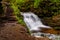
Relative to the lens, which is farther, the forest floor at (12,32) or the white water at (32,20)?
the white water at (32,20)

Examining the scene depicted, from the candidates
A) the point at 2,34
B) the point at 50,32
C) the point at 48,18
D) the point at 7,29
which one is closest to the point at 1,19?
the point at 7,29

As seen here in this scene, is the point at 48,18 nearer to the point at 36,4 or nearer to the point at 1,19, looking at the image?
the point at 36,4

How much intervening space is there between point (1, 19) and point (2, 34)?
2.01 metres

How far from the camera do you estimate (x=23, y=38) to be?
9.08 meters

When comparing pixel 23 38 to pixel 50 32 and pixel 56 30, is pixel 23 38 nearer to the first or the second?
pixel 50 32

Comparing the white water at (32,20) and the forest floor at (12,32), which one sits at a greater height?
→ the forest floor at (12,32)

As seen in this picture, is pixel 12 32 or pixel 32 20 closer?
pixel 12 32

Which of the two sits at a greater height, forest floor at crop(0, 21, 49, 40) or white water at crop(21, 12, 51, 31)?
forest floor at crop(0, 21, 49, 40)

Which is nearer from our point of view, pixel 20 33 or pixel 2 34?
pixel 2 34

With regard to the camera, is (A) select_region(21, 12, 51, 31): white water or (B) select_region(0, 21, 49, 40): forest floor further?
(A) select_region(21, 12, 51, 31): white water

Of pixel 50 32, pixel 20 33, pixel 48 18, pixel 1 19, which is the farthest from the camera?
pixel 48 18

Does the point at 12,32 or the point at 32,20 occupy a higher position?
the point at 12,32

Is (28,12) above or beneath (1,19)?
beneath

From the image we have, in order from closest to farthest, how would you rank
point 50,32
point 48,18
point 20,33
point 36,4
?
1. point 20,33
2. point 50,32
3. point 48,18
4. point 36,4
